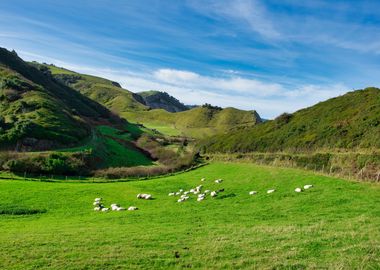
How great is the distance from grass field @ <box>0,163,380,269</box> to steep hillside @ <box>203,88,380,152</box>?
26174 mm

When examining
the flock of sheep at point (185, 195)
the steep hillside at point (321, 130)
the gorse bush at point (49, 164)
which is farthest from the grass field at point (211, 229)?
the steep hillside at point (321, 130)

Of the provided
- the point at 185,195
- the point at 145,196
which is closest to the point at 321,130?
the point at 185,195

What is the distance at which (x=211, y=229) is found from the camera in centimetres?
2189

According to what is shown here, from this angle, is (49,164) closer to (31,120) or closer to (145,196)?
(31,120)

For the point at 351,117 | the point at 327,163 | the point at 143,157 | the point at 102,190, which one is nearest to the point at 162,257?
the point at 102,190

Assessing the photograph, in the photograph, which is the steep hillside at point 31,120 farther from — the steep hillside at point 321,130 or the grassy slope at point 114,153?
the steep hillside at point 321,130

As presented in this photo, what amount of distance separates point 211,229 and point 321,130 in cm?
5312

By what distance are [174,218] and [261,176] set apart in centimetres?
1523

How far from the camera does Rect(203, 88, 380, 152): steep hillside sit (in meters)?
59.3

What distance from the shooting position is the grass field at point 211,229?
52.1 feet

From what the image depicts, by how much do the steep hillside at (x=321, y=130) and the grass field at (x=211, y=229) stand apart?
1030 inches

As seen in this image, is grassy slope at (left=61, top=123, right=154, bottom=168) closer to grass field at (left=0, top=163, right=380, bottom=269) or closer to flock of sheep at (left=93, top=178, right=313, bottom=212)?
flock of sheep at (left=93, top=178, right=313, bottom=212)

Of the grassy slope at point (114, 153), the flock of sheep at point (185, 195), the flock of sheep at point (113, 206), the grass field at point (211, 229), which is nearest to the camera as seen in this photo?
the grass field at point (211, 229)

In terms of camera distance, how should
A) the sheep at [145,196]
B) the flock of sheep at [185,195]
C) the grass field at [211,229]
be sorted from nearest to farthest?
the grass field at [211,229] < the flock of sheep at [185,195] < the sheep at [145,196]
